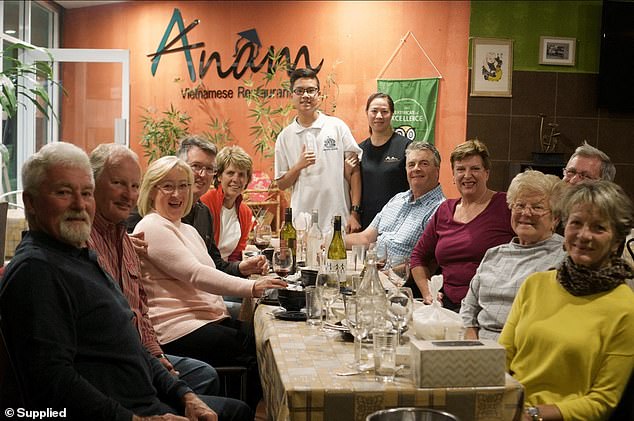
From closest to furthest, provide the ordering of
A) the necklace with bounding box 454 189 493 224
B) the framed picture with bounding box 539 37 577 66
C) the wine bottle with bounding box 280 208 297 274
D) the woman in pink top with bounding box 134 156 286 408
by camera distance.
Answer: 1. the woman in pink top with bounding box 134 156 286 408
2. the necklace with bounding box 454 189 493 224
3. the wine bottle with bounding box 280 208 297 274
4. the framed picture with bounding box 539 37 577 66

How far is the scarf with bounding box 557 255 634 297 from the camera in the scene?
6.85ft

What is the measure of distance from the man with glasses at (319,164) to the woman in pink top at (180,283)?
235 cm

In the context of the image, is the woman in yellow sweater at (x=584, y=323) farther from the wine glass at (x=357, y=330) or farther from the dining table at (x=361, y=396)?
the wine glass at (x=357, y=330)

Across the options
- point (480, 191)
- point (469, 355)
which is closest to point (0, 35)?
point (480, 191)

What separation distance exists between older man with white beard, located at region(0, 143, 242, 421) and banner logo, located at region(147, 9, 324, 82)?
6215 millimetres

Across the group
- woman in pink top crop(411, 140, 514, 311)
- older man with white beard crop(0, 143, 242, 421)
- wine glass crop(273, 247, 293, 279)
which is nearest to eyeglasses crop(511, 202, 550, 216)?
woman in pink top crop(411, 140, 514, 311)

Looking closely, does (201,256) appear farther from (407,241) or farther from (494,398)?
(494,398)

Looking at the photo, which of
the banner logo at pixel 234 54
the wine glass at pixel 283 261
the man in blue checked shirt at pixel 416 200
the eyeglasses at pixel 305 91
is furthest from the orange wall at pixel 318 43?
the wine glass at pixel 283 261

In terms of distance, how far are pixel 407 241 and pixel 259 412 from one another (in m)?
1.21

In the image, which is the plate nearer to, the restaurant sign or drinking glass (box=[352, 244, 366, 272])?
drinking glass (box=[352, 244, 366, 272])

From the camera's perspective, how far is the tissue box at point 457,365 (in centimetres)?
182

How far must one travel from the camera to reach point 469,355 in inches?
72.0

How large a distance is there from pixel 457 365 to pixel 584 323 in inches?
18.9

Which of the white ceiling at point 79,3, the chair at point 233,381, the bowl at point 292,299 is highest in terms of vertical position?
the white ceiling at point 79,3
